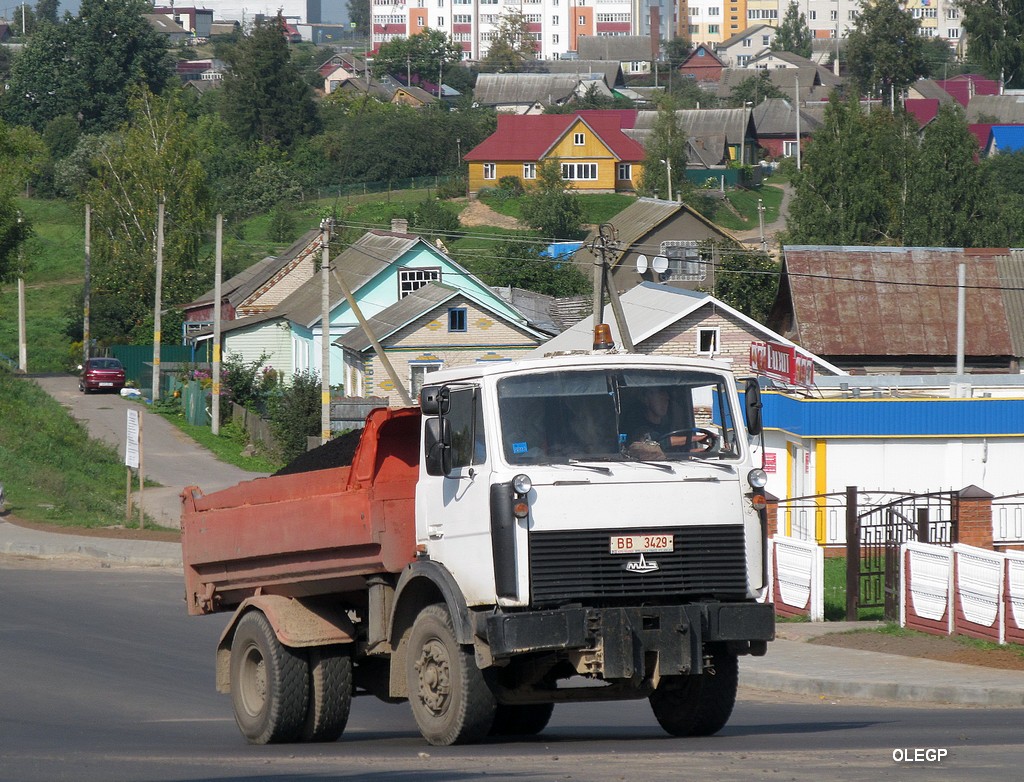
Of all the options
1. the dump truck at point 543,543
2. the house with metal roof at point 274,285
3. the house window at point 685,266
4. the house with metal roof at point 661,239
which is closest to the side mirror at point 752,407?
the dump truck at point 543,543

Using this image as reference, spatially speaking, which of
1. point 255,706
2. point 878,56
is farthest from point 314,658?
point 878,56

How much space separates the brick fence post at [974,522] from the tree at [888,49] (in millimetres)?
108073

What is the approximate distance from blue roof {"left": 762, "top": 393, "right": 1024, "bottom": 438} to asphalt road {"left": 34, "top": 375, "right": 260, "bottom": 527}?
14106mm

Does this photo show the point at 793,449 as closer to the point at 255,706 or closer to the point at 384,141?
the point at 255,706

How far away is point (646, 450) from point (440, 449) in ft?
4.36

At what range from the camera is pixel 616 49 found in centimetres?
18938

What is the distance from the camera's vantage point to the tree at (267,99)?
113312 millimetres

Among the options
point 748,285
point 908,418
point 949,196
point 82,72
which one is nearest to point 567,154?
point 748,285

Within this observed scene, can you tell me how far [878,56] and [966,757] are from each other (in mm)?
120792

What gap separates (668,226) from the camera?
249 feet

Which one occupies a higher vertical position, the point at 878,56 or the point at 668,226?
the point at 878,56

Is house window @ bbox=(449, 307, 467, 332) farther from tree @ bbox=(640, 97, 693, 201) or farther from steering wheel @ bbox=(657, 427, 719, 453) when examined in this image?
tree @ bbox=(640, 97, 693, 201)

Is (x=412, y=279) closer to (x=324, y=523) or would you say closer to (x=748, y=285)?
(x=748, y=285)

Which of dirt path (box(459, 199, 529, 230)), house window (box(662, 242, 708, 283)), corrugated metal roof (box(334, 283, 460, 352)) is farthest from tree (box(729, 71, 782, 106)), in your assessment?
corrugated metal roof (box(334, 283, 460, 352))
